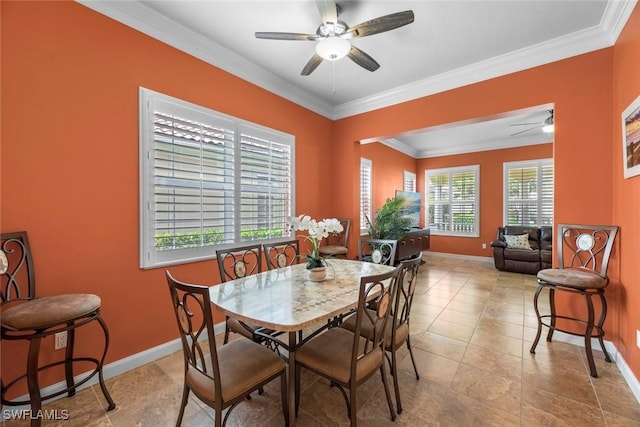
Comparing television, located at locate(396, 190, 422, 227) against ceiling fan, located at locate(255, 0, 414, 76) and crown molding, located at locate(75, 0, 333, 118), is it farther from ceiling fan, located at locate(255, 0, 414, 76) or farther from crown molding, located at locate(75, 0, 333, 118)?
ceiling fan, located at locate(255, 0, 414, 76)

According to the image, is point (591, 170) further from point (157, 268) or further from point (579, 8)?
point (157, 268)

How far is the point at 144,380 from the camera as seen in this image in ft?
6.46

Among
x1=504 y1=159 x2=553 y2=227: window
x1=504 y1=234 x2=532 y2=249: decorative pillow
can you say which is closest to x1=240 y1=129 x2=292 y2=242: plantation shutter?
x1=504 y1=234 x2=532 y2=249: decorative pillow

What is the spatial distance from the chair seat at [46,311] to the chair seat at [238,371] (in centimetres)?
76

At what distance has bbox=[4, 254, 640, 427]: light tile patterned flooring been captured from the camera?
1581 millimetres

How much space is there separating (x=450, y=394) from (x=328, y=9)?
2.81 m

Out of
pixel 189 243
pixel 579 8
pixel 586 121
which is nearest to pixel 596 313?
pixel 586 121

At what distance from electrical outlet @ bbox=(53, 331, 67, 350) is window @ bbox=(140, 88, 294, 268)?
25.0 inches

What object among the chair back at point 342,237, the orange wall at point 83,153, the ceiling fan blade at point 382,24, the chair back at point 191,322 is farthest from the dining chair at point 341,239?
the chair back at point 191,322

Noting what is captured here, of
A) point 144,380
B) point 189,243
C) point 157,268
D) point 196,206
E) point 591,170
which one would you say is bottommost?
point 144,380

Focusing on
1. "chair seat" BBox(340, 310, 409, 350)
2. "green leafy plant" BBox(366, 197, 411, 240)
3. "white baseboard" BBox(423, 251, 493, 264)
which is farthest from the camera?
"white baseboard" BBox(423, 251, 493, 264)

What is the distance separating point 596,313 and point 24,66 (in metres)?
4.89

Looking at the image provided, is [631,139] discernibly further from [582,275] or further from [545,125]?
[545,125]

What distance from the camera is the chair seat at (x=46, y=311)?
134 centimetres
